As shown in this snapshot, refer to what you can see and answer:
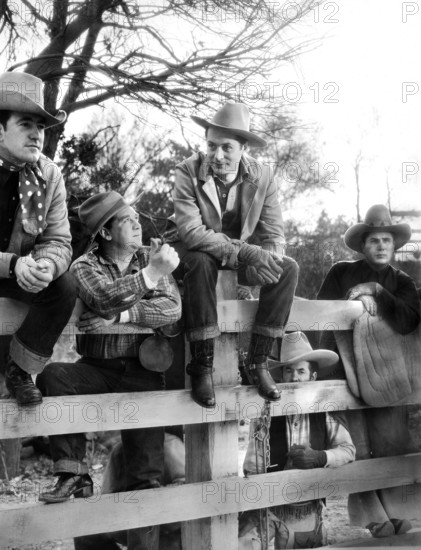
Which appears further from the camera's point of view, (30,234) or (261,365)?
(261,365)

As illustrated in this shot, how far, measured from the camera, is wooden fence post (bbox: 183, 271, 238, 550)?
123 inches

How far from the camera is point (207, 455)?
10.3 ft

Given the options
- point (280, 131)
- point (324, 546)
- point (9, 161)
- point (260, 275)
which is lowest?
point (324, 546)

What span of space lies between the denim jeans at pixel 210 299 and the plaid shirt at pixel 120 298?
3.3 inches

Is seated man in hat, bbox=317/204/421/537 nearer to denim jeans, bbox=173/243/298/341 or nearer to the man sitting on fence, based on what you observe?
denim jeans, bbox=173/243/298/341

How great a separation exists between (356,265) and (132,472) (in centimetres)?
180

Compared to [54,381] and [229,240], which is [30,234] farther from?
[229,240]

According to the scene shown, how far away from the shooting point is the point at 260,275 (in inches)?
122

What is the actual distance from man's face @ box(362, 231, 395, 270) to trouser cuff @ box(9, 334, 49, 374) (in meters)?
2.07

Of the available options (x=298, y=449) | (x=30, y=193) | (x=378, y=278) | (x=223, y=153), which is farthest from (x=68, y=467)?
(x=378, y=278)

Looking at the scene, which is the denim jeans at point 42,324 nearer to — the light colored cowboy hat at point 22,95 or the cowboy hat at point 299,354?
the light colored cowboy hat at point 22,95

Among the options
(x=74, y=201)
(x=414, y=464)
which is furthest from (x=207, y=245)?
(x=74, y=201)

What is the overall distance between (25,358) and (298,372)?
5.20ft

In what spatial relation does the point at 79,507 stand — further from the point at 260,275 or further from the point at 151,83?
the point at 151,83
